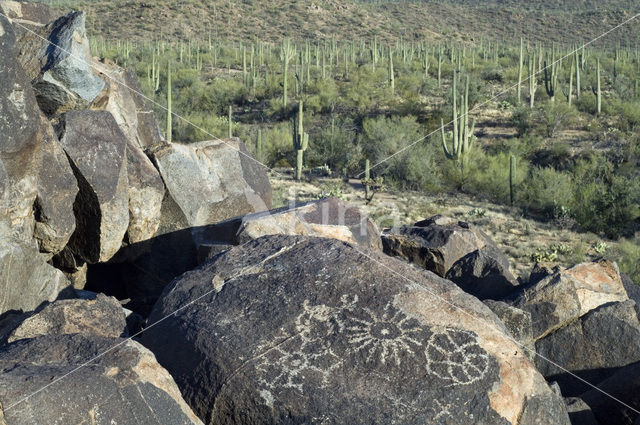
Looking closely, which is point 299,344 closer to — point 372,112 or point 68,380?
point 68,380

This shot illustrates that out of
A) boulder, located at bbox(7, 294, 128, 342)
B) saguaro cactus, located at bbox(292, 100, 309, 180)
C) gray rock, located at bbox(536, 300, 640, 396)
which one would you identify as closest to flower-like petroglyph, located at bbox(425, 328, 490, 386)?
gray rock, located at bbox(536, 300, 640, 396)

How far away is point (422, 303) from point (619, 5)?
85667 mm

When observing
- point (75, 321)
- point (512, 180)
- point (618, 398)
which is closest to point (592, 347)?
point (618, 398)

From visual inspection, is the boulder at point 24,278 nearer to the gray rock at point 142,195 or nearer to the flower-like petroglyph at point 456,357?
the gray rock at point 142,195

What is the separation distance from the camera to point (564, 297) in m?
6.62

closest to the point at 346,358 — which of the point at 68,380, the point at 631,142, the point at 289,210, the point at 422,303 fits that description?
the point at 422,303

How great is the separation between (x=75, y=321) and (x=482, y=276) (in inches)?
184

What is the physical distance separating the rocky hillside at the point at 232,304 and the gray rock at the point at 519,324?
0.06 feet

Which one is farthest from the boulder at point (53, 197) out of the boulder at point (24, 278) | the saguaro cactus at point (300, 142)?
the saguaro cactus at point (300, 142)

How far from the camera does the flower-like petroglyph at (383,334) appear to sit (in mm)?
4703

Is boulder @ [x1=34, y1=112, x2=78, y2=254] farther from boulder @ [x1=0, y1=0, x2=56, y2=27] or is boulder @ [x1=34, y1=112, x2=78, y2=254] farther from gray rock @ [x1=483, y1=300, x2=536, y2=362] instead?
gray rock @ [x1=483, y1=300, x2=536, y2=362]

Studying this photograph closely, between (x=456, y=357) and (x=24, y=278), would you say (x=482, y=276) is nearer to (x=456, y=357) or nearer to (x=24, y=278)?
(x=456, y=357)

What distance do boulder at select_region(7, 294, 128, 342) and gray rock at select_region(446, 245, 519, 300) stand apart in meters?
3.86

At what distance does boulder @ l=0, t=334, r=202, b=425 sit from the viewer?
3674mm
